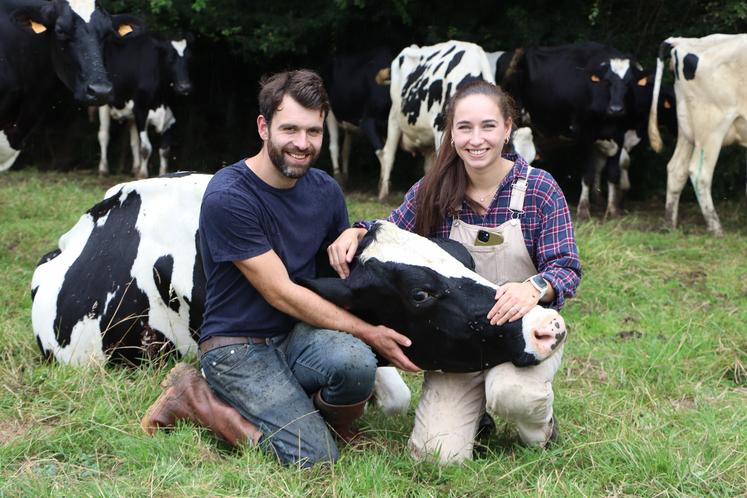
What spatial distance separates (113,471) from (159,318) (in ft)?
3.24

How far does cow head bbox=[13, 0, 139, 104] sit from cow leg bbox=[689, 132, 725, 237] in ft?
18.0

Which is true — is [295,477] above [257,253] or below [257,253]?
below

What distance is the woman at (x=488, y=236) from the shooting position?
10.2 ft

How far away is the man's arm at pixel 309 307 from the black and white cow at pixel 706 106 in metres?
6.25

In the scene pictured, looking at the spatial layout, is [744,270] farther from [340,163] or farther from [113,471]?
[340,163]

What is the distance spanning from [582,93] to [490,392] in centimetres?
803

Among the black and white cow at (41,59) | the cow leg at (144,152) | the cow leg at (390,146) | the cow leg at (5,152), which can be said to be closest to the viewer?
the black and white cow at (41,59)

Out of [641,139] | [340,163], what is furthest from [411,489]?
[340,163]

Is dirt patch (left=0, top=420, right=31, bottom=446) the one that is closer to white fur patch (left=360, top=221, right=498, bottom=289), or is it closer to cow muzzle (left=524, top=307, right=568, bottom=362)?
white fur patch (left=360, top=221, right=498, bottom=289)

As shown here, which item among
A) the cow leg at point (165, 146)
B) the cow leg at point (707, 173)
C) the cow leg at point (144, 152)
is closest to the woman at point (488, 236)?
the cow leg at point (707, 173)

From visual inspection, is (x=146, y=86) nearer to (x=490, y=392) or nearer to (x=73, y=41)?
(x=73, y=41)

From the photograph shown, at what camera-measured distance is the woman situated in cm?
312

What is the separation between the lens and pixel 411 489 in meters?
2.95

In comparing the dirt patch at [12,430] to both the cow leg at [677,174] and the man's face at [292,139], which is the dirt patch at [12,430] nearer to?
the man's face at [292,139]
